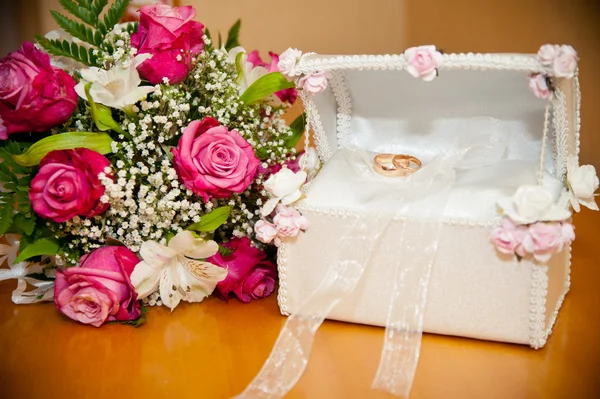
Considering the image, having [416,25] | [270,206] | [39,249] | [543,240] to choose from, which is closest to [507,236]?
[543,240]

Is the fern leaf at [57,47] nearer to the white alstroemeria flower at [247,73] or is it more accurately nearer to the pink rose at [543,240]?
the white alstroemeria flower at [247,73]

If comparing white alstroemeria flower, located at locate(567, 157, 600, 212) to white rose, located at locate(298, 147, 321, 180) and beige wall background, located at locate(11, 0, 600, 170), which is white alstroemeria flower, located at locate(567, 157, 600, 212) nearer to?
white rose, located at locate(298, 147, 321, 180)

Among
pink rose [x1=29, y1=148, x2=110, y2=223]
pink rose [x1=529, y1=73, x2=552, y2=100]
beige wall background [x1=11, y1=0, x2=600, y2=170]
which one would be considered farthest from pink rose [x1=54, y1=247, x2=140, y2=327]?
beige wall background [x1=11, y1=0, x2=600, y2=170]

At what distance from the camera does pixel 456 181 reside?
51.2 inches

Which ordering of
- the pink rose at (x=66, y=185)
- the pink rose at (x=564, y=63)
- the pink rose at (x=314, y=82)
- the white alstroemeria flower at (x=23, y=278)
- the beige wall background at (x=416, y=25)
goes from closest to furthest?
the pink rose at (x=564, y=63) < the pink rose at (x=66, y=185) < the pink rose at (x=314, y=82) < the white alstroemeria flower at (x=23, y=278) < the beige wall background at (x=416, y=25)

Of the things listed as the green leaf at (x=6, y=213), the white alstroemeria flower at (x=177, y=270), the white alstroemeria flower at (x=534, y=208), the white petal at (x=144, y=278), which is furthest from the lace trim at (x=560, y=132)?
the green leaf at (x=6, y=213)

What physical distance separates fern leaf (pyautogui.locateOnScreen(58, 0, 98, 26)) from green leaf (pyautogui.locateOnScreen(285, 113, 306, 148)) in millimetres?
465

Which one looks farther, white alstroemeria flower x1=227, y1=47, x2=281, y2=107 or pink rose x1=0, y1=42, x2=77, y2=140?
white alstroemeria flower x1=227, y1=47, x2=281, y2=107

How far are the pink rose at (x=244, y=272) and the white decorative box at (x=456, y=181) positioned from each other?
0.09 m

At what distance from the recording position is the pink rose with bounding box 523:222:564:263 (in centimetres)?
109

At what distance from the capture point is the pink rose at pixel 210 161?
1.24 metres

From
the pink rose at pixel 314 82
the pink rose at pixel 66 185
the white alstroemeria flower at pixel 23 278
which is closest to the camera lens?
the pink rose at pixel 66 185

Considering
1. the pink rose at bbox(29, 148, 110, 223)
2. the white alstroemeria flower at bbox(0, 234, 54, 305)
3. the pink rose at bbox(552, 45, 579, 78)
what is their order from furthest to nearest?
the white alstroemeria flower at bbox(0, 234, 54, 305) < the pink rose at bbox(29, 148, 110, 223) < the pink rose at bbox(552, 45, 579, 78)

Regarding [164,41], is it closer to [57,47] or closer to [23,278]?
[57,47]
